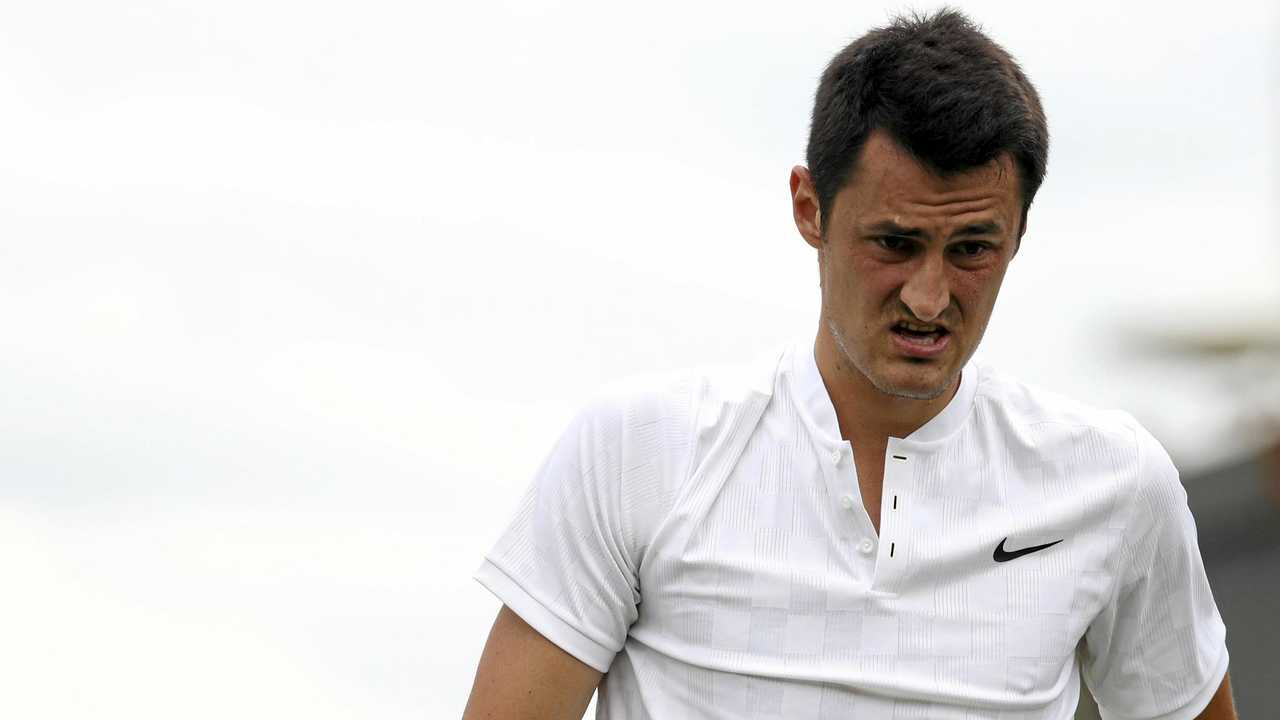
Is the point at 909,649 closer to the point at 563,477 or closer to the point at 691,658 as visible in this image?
the point at 691,658

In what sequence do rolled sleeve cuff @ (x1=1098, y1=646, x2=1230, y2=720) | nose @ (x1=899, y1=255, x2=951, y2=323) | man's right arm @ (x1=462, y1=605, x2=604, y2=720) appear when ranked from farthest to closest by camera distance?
rolled sleeve cuff @ (x1=1098, y1=646, x2=1230, y2=720) → man's right arm @ (x1=462, y1=605, x2=604, y2=720) → nose @ (x1=899, y1=255, x2=951, y2=323)

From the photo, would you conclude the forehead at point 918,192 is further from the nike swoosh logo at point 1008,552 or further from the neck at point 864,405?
the nike swoosh logo at point 1008,552

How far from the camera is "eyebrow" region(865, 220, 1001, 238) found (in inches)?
91.0

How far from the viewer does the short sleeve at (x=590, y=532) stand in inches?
94.3

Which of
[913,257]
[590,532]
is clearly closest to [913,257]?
[913,257]

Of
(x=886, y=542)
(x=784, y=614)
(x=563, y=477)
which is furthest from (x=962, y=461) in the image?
(x=563, y=477)

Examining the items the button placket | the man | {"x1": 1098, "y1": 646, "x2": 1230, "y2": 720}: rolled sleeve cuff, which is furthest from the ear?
{"x1": 1098, "y1": 646, "x2": 1230, "y2": 720}: rolled sleeve cuff

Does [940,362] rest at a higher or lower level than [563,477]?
higher

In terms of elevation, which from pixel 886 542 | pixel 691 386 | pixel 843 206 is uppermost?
pixel 843 206

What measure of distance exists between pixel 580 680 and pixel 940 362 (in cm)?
61

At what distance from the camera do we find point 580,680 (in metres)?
2.42

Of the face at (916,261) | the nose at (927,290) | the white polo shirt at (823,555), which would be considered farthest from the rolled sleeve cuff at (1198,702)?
the nose at (927,290)

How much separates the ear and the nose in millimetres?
192

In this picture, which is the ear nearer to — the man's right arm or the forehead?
the forehead
